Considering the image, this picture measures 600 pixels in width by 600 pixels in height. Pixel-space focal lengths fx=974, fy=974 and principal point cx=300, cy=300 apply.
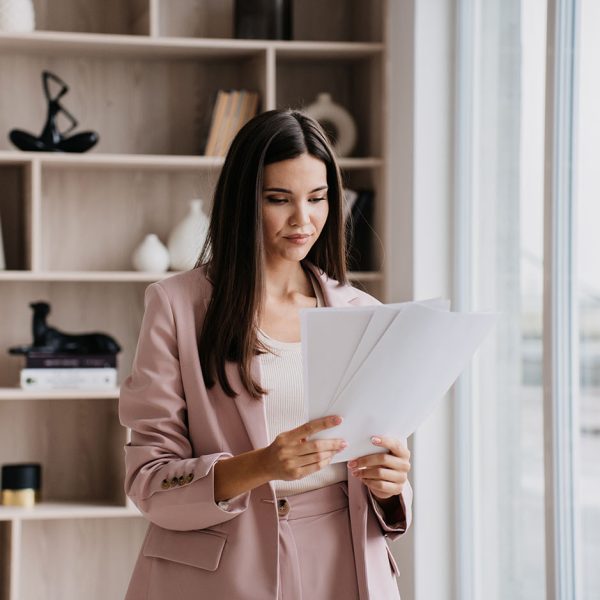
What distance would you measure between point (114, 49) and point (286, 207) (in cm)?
174

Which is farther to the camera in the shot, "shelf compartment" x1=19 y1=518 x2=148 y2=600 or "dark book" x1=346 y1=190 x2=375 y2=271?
"shelf compartment" x1=19 y1=518 x2=148 y2=600

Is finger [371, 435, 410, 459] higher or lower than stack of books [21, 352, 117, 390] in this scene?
higher

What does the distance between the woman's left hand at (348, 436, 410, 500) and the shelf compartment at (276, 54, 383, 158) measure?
1.91 meters

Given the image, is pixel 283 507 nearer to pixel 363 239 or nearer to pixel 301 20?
pixel 363 239

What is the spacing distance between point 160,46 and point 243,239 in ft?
5.37

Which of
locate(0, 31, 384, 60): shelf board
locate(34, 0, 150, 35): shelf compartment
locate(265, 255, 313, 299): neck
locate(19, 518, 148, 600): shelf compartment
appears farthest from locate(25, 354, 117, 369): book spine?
locate(265, 255, 313, 299): neck

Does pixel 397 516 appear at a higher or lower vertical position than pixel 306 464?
lower

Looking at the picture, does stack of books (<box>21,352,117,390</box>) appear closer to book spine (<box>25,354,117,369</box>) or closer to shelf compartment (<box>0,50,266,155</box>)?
book spine (<box>25,354,117,369</box>)

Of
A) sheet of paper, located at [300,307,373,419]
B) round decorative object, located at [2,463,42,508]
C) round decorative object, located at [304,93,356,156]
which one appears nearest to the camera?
sheet of paper, located at [300,307,373,419]

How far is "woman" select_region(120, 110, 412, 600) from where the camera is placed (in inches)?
58.2

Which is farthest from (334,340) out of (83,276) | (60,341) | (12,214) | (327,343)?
(12,214)

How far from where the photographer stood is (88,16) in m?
3.21

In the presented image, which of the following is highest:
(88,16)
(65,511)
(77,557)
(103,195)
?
(88,16)

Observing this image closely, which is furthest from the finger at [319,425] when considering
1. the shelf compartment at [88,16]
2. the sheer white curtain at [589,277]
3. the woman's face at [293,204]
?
the shelf compartment at [88,16]
